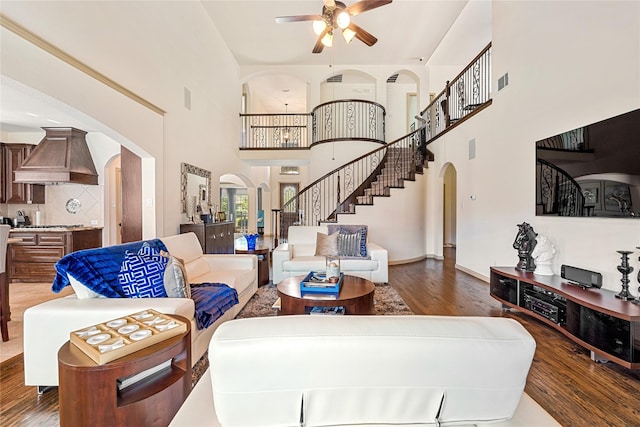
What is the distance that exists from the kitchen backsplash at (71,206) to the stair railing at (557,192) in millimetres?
7069

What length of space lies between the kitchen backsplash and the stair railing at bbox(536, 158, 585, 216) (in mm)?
7069

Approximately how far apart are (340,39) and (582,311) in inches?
270

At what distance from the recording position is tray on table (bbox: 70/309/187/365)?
1.20 meters

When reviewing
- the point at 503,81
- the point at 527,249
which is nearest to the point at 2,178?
the point at 527,249

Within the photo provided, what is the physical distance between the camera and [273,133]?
934 cm

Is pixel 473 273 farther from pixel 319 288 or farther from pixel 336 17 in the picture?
pixel 336 17

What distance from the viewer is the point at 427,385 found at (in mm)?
803

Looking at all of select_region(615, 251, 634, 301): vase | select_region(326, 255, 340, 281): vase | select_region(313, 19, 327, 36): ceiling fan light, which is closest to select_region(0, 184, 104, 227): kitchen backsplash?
select_region(313, 19, 327, 36): ceiling fan light

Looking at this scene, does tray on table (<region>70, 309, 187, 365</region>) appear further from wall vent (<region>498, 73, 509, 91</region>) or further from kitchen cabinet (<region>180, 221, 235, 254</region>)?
wall vent (<region>498, 73, 509, 91</region>)

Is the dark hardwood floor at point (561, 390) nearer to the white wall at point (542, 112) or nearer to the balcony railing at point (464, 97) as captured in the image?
the white wall at point (542, 112)

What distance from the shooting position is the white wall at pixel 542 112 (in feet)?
8.58

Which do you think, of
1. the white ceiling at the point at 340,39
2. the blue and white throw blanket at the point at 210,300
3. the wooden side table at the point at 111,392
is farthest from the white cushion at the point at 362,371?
the white ceiling at the point at 340,39

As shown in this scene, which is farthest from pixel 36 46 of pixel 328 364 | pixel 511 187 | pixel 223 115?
pixel 511 187

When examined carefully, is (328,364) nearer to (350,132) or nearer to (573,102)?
(573,102)
